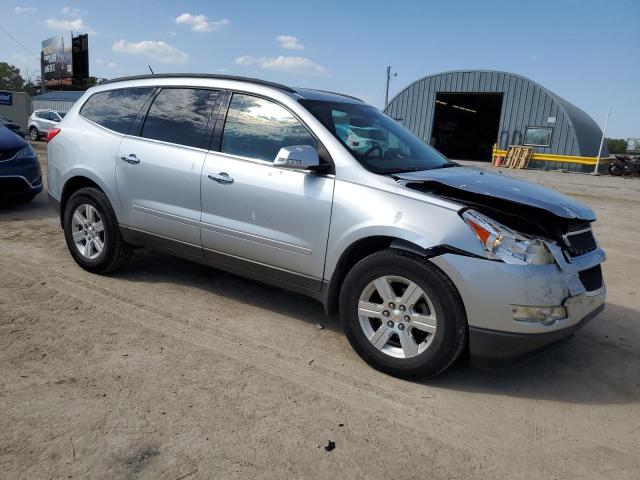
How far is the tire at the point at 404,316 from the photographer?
2873 mm

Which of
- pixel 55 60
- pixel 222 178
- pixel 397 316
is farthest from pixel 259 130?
pixel 55 60

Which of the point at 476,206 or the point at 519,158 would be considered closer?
the point at 476,206

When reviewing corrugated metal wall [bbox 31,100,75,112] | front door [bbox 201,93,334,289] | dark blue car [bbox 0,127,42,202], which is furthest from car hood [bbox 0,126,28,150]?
corrugated metal wall [bbox 31,100,75,112]

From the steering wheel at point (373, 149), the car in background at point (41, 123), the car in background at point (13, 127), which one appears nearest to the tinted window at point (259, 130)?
the steering wheel at point (373, 149)

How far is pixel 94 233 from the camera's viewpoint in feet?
15.1

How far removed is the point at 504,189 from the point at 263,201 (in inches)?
64.9

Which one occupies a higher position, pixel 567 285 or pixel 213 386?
pixel 567 285

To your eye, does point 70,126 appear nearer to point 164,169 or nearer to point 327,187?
point 164,169

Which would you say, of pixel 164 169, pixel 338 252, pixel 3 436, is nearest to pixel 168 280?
pixel 164 169

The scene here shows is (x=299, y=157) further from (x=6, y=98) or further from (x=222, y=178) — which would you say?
(x=6, y=98)

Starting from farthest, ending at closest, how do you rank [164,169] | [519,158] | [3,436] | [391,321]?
1. [519,158]
2. [164,169]
3. [391,321]
4. [3,436]

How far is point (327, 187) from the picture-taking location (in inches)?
131

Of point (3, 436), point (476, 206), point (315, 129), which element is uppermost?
point (315, 129)

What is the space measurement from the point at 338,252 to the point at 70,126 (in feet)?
10.5
